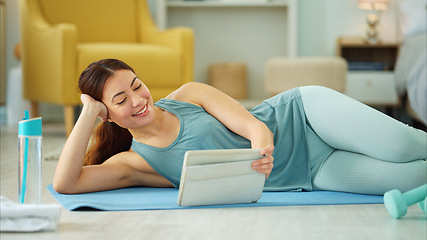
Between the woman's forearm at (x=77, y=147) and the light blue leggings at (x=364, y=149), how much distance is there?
2.06ft

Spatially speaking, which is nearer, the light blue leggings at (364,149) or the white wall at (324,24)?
the light blue leggings at (364,149)

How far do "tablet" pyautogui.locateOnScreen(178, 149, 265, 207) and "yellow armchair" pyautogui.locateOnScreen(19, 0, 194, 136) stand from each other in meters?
2.01

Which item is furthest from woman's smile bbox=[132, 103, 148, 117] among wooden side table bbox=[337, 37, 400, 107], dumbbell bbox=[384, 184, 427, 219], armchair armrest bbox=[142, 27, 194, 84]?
wooden side table bbox=[337, 37, 400, 107]

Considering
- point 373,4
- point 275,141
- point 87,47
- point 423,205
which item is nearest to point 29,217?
point 275,141

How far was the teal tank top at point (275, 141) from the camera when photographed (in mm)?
1615

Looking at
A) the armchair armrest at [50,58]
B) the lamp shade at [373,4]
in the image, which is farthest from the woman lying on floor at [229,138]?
the lamp shade at [373,4]

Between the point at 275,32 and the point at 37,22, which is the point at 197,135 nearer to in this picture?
the point at 37,22

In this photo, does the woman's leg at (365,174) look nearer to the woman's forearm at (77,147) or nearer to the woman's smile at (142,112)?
the woman's smile at (142,112)

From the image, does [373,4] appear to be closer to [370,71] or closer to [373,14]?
[373,14]

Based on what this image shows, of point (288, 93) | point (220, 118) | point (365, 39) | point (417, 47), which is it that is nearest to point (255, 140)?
point (220, 118)

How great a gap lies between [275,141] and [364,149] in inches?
9.9

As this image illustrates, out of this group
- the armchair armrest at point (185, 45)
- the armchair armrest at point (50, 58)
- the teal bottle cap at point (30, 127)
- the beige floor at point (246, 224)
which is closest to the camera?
the beige floor at point (246, 224)

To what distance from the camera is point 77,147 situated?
1.52 metres

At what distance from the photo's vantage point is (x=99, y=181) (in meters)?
1.62
